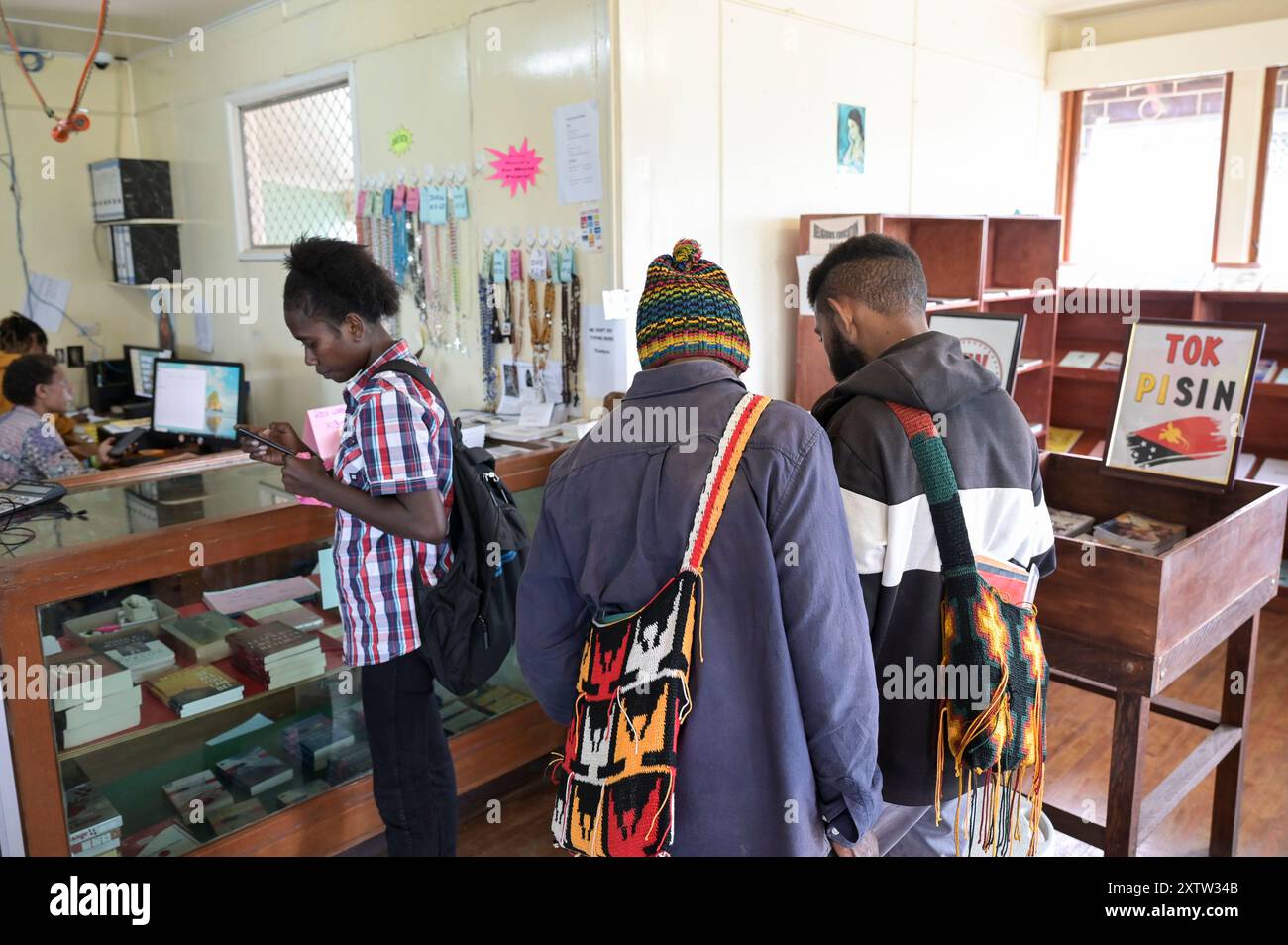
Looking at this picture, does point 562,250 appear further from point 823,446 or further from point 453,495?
point 823,446

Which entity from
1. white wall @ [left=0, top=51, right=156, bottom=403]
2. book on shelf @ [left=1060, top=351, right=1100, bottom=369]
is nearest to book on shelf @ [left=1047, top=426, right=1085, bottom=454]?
book on shelf @ [left=1060, top=351, right=1100, bottom=369]

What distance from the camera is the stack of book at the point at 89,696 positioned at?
189cm

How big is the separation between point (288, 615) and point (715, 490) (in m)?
1.49

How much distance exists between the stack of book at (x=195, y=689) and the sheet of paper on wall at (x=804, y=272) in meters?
2.20

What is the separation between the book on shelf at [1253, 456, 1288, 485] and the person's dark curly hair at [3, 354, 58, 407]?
16.7 feet

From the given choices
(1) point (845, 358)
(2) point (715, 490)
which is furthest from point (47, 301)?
(2) point (715, 490)

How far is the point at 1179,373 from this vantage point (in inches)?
101

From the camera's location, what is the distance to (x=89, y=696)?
1.98 m

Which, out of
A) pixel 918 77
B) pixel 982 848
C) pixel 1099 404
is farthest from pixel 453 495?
pixel 1099 404

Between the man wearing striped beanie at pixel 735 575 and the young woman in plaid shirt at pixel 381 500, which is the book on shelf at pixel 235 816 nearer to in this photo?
the young woman in plaid shirt at pixel 381 500

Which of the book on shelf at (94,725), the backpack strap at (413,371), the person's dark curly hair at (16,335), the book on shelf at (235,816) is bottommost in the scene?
→ the book on shelf at (235,816)

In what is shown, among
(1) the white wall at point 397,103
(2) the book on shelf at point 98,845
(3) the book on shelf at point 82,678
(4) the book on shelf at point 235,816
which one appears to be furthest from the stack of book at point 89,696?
(1) the white wall at point 397,103

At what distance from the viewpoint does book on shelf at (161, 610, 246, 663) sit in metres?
2.13
